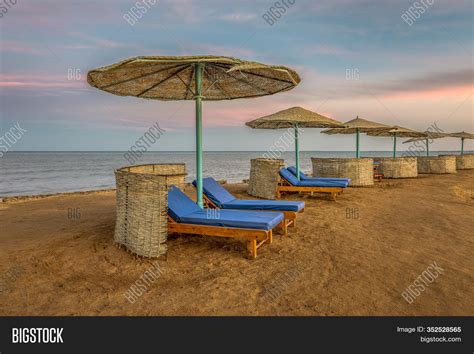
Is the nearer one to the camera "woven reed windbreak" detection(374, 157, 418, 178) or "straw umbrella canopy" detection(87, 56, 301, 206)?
"straw umbrella canopy" detection(87, 56, 301, 206)

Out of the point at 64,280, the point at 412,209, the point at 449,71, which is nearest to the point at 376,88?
the point at 449,71

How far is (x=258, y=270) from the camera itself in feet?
12.1

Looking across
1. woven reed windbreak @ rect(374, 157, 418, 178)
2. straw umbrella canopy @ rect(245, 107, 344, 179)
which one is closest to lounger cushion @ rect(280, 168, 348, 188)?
straw umbrella canopy @ rect(245, 107, 344, 179)

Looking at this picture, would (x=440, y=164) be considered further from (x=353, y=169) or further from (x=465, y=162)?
(x=353, y=169)

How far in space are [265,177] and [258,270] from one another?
589cm

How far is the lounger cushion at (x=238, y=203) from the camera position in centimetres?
530

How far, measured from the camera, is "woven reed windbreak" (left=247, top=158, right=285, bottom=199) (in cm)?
916

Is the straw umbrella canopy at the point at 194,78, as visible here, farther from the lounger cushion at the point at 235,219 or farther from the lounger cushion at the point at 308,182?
the lounger cushion at the point at 308,182

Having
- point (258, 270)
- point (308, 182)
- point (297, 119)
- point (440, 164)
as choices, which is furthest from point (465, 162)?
point (258, 270)

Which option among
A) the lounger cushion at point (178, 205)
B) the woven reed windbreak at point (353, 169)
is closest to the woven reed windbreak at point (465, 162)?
the woven reed windbreak at point (353, 169)

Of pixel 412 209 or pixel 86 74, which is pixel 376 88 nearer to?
pixel 412 209

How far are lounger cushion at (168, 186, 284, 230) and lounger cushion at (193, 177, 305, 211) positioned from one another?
0.64 metres

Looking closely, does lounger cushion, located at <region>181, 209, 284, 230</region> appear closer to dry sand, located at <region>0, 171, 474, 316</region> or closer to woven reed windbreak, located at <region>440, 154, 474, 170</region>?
dry sand, located at <region>0, 171, 474, 316</region>

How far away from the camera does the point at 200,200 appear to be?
5340 mm
